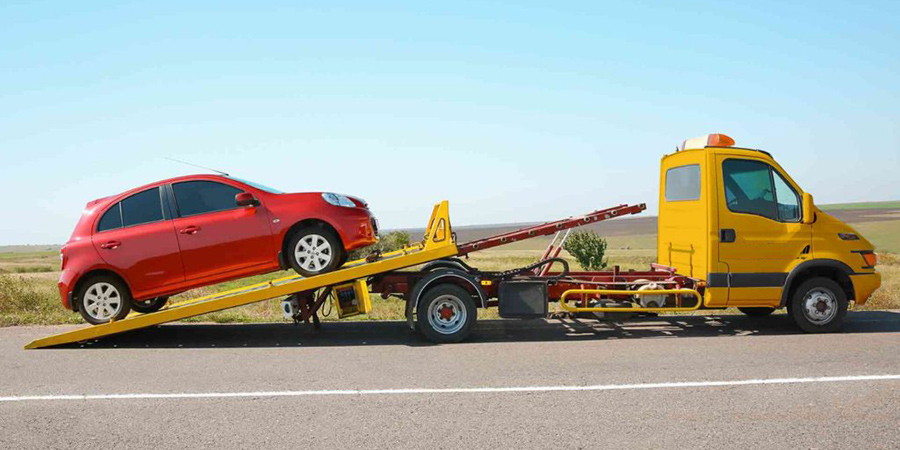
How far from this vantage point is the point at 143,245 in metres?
8.84

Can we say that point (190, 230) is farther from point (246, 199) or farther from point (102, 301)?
point (102, 301)

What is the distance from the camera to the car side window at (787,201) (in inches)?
357

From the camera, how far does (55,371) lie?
7352 mm

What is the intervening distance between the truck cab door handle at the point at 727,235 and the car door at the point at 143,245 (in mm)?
6746

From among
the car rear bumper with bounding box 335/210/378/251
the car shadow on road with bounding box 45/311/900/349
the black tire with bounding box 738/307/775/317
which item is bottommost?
the car shadow on road with bounding box 45/311/900/349

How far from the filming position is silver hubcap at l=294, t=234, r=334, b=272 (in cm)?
887

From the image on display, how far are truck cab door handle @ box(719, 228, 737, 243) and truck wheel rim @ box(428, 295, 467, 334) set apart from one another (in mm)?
3358

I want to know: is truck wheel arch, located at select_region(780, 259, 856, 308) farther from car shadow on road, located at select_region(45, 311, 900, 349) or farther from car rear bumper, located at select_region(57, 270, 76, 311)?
car rear bumper, located at select_region(57, 270, 76, 311)

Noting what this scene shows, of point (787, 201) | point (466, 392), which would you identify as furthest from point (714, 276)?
point (466, 392)

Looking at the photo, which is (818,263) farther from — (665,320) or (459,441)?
(459,441)

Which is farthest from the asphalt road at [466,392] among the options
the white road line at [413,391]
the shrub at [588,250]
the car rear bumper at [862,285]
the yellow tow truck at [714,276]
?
the shrub at [588,250]

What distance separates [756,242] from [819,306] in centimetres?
115

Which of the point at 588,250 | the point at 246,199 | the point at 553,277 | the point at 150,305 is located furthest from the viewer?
the point at 588,250

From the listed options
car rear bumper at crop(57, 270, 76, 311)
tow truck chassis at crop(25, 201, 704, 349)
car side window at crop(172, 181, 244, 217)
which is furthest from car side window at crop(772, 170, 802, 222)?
car rear bumper at crop(57, 270, 76, 311)
